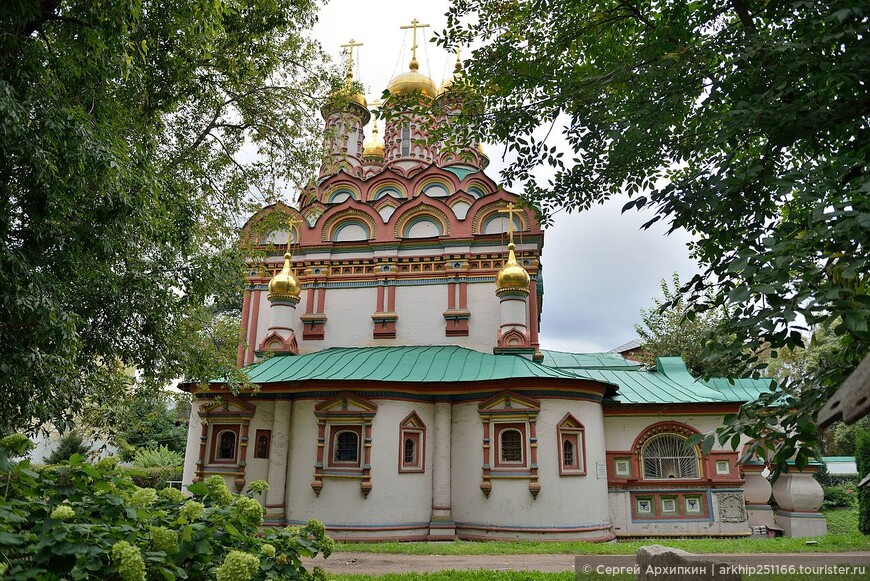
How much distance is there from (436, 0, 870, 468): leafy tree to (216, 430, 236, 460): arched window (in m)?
8.49

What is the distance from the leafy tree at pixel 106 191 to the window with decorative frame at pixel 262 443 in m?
3.73

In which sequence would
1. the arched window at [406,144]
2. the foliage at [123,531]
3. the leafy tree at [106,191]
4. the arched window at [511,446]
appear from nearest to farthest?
the foliage at [123,531], the leafy tree at [106,191], the arched window at [511,446], the arched window at [406,144]

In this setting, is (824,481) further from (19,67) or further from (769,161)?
(19,67)

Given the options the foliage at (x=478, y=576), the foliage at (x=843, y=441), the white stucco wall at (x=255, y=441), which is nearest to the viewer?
the foliage at (x=478, y=576)

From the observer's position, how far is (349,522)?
35.8 ft

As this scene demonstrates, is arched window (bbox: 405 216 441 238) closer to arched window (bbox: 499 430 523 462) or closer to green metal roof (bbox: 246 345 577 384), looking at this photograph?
green metal roof (bbox: 246 345 577 384)

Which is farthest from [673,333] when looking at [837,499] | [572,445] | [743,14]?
[743,14]

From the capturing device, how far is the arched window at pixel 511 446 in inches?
447

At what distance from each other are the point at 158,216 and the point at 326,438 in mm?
6424

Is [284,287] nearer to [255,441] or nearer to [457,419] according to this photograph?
[255,441]

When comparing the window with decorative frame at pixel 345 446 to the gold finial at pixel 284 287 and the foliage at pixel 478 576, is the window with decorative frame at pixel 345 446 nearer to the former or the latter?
the foliage at pixel 478 576

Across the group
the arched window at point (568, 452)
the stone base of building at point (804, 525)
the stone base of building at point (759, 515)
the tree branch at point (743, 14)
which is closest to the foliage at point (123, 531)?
the tree branch at point (743, 14)

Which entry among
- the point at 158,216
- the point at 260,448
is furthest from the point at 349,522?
the point at 158,216

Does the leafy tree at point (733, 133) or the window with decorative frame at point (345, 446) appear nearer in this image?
the leafy tree at point (733, 133)
